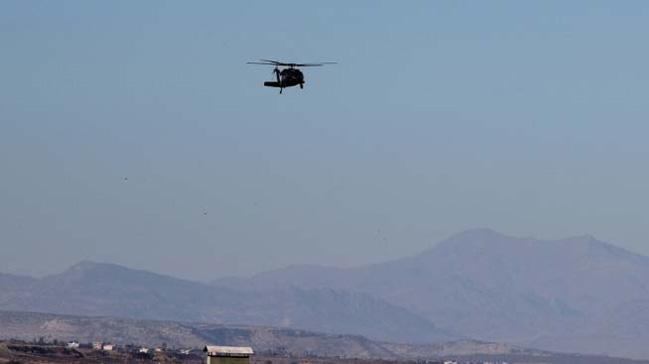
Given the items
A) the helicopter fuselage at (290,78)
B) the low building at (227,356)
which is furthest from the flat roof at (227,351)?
the helicopter fuselage at (290,78)

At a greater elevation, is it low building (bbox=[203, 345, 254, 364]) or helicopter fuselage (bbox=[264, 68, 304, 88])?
helicopter fuselage (bbox=[264, 68, 304, 88])

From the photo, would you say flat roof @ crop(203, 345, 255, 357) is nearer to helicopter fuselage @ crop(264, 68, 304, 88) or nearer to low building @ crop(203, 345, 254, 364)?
low building @ crop(203, 345, 254, 364)

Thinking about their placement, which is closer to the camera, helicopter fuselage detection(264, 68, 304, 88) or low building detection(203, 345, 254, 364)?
low building detection(203, 345, 254, 364)

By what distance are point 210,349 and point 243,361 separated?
75.3 inches

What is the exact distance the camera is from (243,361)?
9875 centimetres

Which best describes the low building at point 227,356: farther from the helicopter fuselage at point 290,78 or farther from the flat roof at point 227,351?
the helicopter fuselage at point 290,78

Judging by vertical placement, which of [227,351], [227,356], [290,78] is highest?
[290,78]

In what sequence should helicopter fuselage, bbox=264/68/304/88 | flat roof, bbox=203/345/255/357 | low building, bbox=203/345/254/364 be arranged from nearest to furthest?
low building, bbox=203/345/254/364
flat roof, bbox=203/345/255/357
helicopter fuselage, bbox=264/68/304/88

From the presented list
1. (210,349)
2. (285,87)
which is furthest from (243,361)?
(285,87)

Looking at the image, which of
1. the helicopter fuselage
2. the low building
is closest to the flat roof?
the low building

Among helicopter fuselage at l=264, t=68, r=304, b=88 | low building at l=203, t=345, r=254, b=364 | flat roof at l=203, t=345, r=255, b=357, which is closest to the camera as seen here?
low building at l=203, t=345, r=254, b=364

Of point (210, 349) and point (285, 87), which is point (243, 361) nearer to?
point (210, 349)

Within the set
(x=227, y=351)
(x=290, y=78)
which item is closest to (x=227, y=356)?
(x=227, y=351)

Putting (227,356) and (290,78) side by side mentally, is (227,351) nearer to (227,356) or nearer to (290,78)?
(227,356)
